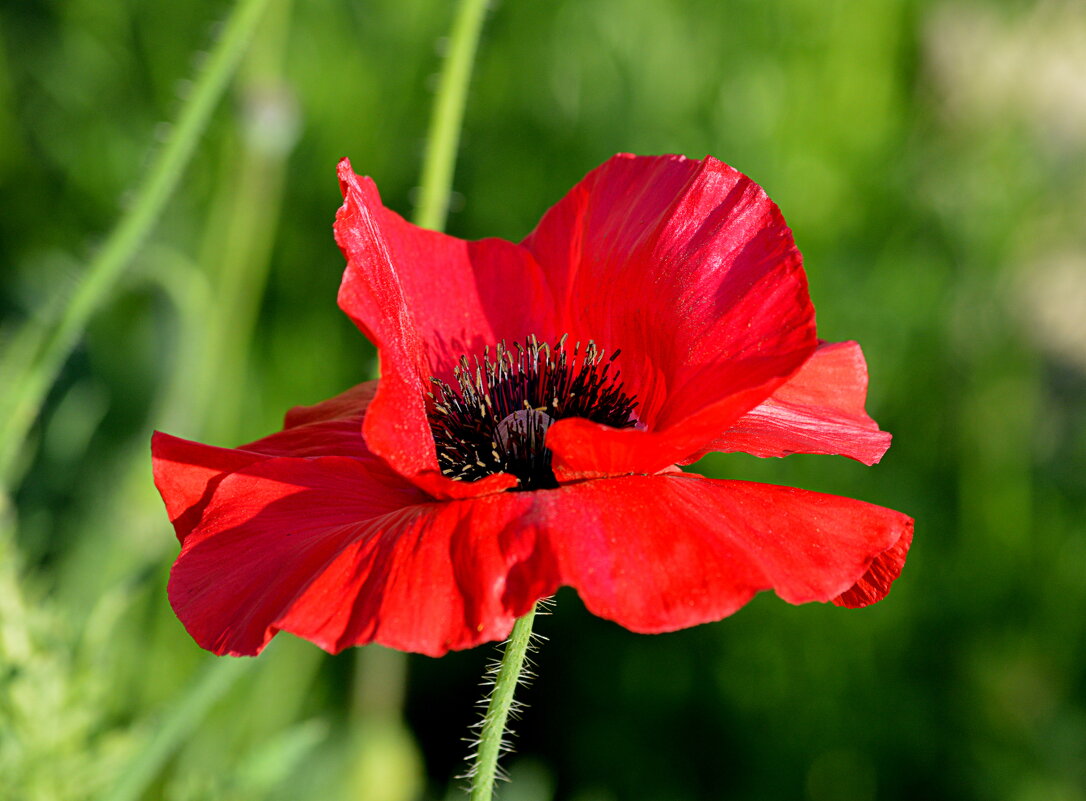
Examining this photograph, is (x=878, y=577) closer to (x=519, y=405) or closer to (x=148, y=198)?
(x=519, y=405)

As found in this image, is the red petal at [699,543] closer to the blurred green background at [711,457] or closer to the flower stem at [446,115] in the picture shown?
the flower stem at [446,115]

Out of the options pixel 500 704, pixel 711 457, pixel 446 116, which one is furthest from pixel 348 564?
pixel 711 457

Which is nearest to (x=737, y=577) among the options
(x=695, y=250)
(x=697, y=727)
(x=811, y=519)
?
(x=811, y=519)

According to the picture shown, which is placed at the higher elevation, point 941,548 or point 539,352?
point 539,352

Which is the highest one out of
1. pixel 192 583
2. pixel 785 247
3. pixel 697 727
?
pixel 785 247

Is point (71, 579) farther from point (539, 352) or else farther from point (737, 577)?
point (737, 577)

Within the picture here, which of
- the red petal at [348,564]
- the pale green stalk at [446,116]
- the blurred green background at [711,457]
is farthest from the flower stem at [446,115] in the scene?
the blurred green background at [711,457]

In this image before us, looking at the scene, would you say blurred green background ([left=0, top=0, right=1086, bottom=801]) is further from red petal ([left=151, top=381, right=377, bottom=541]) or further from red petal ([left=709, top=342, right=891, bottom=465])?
red petal ([left=709, top=342, right=891, bottom=465])
